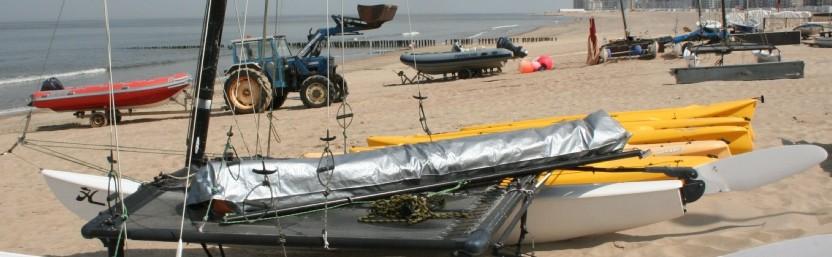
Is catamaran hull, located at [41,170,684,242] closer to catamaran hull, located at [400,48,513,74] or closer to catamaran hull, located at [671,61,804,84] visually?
catamaran hull, located at [671,61,804,84]

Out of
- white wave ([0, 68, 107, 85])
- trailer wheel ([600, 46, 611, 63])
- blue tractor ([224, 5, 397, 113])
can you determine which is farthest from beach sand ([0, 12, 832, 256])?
white wave ([0, 68, 107, 85])

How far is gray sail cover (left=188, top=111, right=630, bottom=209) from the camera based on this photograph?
511 cm

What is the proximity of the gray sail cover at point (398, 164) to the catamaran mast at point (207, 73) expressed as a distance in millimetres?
564

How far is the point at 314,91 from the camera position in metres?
15.3

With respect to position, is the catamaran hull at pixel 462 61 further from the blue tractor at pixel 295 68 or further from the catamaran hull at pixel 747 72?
the catamaran hull at pixel 747 72

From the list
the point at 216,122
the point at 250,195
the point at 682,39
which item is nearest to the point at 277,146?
the point at 216,122

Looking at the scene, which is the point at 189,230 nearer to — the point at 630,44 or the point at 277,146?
the point at 277,146

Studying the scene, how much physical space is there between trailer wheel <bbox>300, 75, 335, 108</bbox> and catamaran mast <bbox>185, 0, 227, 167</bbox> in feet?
30.5

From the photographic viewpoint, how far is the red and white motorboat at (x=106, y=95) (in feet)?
48.5

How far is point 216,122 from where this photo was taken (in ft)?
45.3

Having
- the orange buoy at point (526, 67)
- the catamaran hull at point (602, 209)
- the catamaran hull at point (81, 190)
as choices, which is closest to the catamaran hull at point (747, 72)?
the orange buoy at point (526, 67)

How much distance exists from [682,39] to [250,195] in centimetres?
1906

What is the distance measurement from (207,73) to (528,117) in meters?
6.35

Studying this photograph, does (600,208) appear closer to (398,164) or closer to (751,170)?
(751,170)
